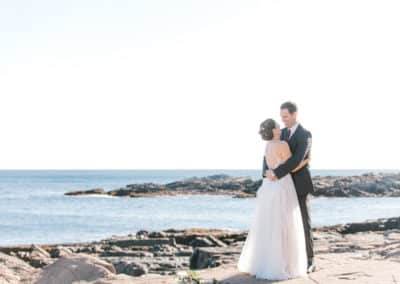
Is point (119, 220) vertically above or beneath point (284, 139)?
beneath

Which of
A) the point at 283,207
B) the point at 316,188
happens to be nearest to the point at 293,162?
the point at 283,207

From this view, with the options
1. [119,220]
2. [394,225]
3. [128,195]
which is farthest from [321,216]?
[128,195]

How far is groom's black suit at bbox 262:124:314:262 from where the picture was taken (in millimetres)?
8938

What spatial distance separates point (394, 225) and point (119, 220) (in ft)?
76.9

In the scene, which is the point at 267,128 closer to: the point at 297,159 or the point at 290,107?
the point at 290,107

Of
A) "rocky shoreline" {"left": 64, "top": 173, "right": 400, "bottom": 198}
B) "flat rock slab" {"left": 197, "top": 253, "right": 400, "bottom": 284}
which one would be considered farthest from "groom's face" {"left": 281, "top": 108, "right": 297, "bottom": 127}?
"rocky shoreline" {"left": 64, "top": 173, "right": 400, "bottom": 198}

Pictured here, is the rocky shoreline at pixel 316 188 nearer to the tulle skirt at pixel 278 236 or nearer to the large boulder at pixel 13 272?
the large boulder at pixel 13 272

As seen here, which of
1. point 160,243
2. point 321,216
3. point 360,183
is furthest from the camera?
point 360,183

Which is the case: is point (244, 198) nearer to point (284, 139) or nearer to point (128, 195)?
point (128, 195)

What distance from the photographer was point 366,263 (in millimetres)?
10094

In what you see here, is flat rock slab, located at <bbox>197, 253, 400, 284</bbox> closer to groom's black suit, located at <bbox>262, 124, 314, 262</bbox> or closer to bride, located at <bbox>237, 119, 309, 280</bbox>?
bride, located at <bbox>237, 119, 309, 280</bbox>

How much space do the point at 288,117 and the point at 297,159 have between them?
0.57m

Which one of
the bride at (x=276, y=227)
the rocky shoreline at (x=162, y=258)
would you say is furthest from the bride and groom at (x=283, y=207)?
the rocky shoreline at (x=162, y=258)

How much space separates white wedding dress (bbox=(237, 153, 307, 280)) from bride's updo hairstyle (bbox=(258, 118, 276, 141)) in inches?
22.2
